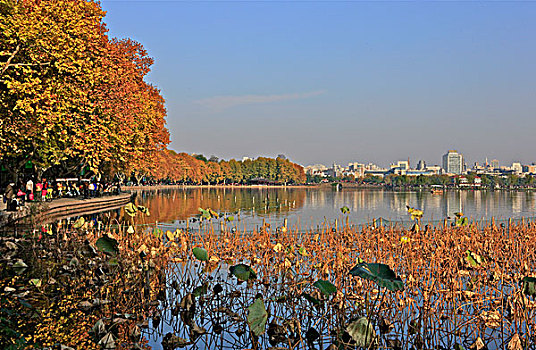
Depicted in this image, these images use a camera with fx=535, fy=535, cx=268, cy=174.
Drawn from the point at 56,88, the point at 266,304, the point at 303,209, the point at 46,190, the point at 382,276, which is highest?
the point at 56,88

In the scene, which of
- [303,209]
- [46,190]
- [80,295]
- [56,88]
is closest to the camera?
[80,295]

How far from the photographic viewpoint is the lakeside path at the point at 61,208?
24.0m

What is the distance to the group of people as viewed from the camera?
26.7 meters

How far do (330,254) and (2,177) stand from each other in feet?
126

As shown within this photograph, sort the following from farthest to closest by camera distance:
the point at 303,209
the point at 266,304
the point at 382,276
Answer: the point at 303,209, the point at 266,304, the point at 382,276

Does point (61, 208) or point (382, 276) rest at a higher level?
point (382, 276)

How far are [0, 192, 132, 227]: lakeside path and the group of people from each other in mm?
578

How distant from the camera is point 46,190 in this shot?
34000mm

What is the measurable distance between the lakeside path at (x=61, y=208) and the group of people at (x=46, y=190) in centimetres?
58

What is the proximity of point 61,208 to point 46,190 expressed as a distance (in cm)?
239

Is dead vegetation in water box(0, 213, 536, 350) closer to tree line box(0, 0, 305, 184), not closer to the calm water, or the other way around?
the calm water

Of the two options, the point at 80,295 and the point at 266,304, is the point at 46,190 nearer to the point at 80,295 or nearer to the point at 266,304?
the point at 80,295

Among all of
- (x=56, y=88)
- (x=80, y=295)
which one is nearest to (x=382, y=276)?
(x=80, y=295)

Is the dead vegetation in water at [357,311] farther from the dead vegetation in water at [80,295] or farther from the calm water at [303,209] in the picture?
the calm water at [303,209]
